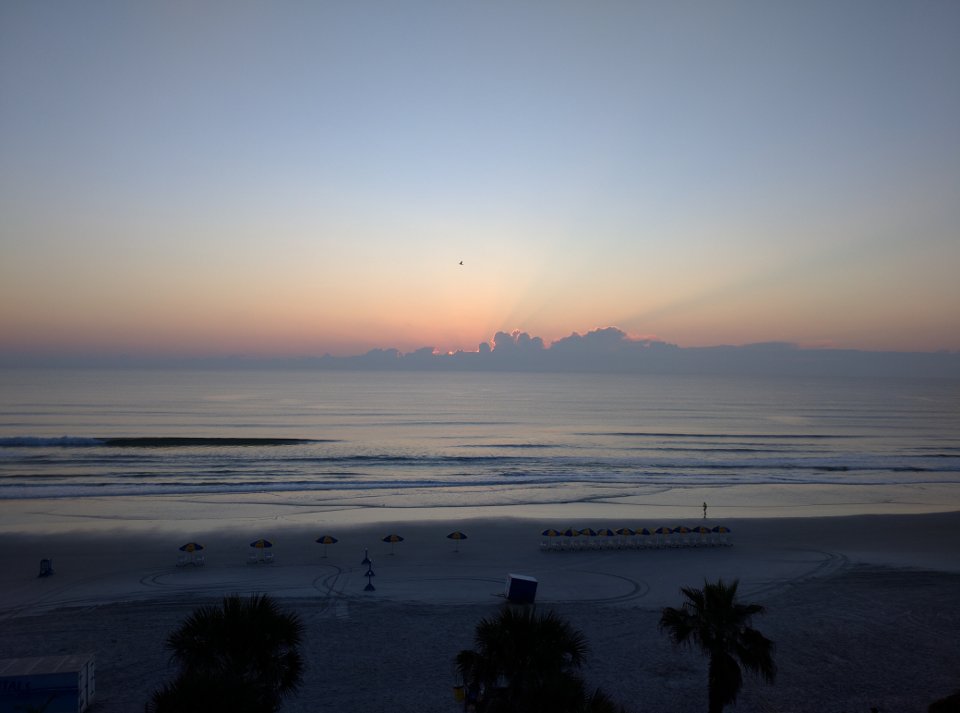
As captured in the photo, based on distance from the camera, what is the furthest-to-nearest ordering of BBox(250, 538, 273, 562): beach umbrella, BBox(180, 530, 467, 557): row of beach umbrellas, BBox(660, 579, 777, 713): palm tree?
BBox(250, 538, 273, 562): beach umbrella
BBox(180, 530, 467, 557): row of beach umbrellas
BBox(660, 579, 777, 713): palm tree

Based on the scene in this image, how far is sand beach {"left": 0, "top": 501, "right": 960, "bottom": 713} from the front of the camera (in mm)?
16000

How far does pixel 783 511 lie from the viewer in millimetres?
36562

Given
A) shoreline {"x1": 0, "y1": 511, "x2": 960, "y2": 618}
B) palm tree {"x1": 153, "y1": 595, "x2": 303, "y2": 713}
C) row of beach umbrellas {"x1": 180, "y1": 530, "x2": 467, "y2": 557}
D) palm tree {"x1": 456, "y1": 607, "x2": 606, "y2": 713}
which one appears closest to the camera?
palm tree {"x1": 456, "y1": 607, "x2": 606, "y2": 713}

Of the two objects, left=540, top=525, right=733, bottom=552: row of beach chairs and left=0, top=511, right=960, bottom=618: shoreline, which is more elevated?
left=540, top=525, right=733, bottom=552: row of beach chairs

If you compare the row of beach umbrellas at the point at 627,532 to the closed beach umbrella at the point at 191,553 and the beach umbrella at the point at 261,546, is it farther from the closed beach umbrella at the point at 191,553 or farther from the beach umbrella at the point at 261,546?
the closed beach umbrella at the point at 191,553

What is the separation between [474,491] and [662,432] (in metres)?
39.2

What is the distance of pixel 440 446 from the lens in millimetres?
62938

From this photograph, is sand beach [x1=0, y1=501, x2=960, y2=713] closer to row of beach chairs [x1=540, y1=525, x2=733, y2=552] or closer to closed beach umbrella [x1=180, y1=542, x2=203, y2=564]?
row of beach chairs [x1=540, y1=525, x2=733, y2=552]

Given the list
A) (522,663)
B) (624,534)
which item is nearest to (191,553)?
(624,534)

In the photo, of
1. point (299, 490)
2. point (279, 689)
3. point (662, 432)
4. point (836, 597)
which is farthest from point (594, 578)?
point (662, 432)

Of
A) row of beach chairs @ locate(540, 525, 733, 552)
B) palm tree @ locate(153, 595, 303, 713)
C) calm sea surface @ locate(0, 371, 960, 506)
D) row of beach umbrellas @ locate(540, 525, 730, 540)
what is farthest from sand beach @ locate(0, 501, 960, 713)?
calm sea surface @ locate(0, 371, 960, 506)

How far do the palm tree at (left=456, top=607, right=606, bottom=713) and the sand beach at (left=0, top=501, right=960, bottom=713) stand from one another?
5.14 meters

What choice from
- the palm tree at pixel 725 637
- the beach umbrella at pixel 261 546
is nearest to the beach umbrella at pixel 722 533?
the palm tree at pixel 725 637

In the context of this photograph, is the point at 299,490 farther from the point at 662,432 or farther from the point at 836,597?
the point at 662,432
